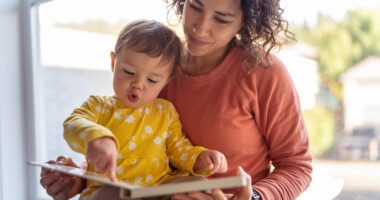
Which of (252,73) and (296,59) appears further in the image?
(296,59)

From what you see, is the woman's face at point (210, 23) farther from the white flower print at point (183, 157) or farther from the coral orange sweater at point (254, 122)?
the white flower print at point (183, 157)

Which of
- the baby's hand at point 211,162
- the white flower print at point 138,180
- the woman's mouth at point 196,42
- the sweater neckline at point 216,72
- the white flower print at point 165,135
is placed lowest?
the white flower print at point 138,180

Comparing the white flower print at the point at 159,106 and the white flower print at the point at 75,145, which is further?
the white flower print at the point at 159,106

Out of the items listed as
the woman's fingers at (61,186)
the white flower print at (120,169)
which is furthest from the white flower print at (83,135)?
the woman's fingers at (61,186)

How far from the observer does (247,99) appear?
1.14m

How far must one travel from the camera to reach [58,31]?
1898 mm

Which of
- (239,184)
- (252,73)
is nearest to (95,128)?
(239,184)

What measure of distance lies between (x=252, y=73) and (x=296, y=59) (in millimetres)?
300

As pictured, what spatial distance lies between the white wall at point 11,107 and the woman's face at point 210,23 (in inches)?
36.5

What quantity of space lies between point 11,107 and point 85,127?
101 centimetres

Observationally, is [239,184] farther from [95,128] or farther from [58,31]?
[58,31]

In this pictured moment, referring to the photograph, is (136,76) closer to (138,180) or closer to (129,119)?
(129,119)

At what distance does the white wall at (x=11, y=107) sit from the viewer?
5.86 ft

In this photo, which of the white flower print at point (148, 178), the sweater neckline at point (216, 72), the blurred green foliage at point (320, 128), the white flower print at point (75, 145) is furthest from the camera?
the blurred green foliage at point (320, 128)
